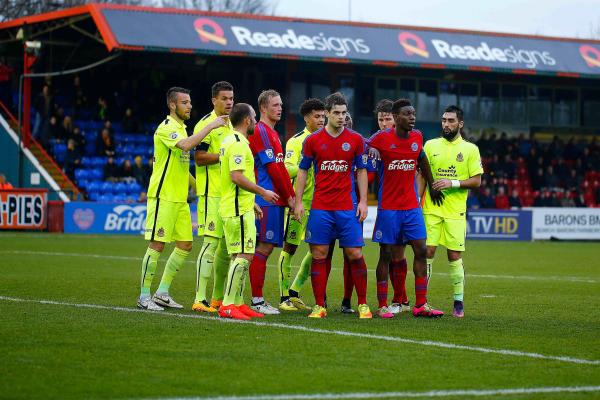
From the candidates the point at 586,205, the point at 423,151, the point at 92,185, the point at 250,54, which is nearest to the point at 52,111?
the point at 92,185

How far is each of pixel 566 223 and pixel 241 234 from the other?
24599mm

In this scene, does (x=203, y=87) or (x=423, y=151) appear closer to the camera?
(x=423, y=151)

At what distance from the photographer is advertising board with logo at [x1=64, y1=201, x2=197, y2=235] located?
30047 millimetres

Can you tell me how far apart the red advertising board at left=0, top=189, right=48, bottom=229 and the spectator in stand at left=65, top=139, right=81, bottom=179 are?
4.03m

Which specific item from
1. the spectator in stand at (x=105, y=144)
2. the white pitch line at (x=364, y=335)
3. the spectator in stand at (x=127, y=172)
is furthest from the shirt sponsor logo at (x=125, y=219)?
the white pitch line at (x=364, y=335)

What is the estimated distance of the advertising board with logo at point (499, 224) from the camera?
107 feet

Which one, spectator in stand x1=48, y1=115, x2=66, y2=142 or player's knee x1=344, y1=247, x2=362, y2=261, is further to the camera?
spectator in stand x1=48, y1=115, x2=66, y2=142

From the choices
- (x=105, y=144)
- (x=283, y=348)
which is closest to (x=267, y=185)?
(x=283, y=348)

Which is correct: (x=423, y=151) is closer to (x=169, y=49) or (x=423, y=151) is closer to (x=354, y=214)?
(x=354, y=214)

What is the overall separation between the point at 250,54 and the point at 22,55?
31.0 ft

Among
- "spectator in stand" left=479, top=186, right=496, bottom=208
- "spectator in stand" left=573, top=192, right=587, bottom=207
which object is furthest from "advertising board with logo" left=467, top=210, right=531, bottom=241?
"spectator in stand" left=573, top=192, right=587, bottom=207

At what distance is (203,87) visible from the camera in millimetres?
38188

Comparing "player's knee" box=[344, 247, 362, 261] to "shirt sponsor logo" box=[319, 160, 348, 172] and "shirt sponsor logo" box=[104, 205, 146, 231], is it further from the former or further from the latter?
"shirt sponsor logo" box=[104, 205, 146, 231]

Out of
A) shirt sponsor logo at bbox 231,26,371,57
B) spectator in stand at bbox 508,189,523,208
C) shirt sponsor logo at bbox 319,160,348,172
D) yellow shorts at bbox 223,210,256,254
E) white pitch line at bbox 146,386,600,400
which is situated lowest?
white pitch line at bbox 146,386,600,400
